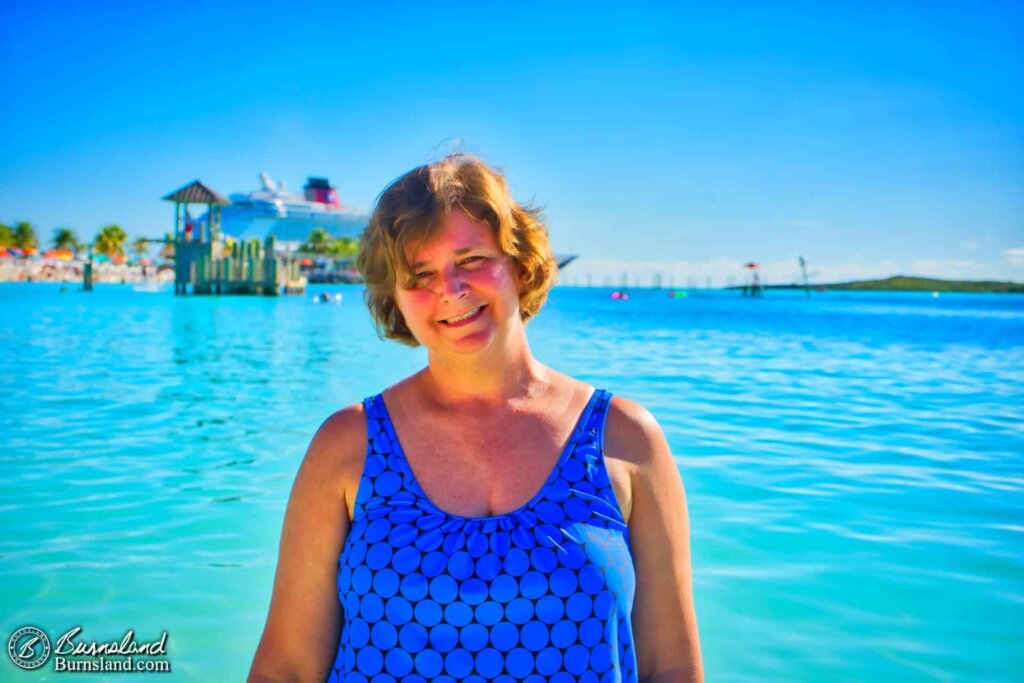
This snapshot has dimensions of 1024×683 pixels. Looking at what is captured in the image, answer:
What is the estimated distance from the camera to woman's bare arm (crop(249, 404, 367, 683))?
1463mm

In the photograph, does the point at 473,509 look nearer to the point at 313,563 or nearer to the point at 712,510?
the point at 313,563

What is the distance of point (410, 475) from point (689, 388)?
417 inches

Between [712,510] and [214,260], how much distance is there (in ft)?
157

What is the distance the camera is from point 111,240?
93.7m

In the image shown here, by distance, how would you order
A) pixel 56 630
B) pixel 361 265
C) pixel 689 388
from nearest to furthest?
pixel 361 265 → pixel 56 630 → pixel 689 388

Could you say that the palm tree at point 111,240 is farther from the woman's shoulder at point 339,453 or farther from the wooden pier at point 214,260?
the woman's shoulder at point 339,453

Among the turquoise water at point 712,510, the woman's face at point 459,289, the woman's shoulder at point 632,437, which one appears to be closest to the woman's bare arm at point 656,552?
the woman's shoulder at point 632,437

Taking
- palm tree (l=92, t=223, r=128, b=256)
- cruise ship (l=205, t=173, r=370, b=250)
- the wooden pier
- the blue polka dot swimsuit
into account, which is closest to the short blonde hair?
the blue polka dot swimsuit

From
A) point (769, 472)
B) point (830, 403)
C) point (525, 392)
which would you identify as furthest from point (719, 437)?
point (525, 392)

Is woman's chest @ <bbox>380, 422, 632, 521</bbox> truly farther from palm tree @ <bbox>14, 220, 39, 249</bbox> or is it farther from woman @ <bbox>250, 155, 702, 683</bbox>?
palm tree @ <bbox>14, 220, 39, 249</bbox>

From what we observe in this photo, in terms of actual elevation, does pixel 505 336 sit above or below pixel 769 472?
above

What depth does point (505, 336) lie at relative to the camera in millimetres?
1567

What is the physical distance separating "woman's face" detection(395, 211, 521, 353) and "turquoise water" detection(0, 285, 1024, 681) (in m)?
2.30

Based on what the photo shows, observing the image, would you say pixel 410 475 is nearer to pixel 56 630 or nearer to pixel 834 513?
pixel 56 630
